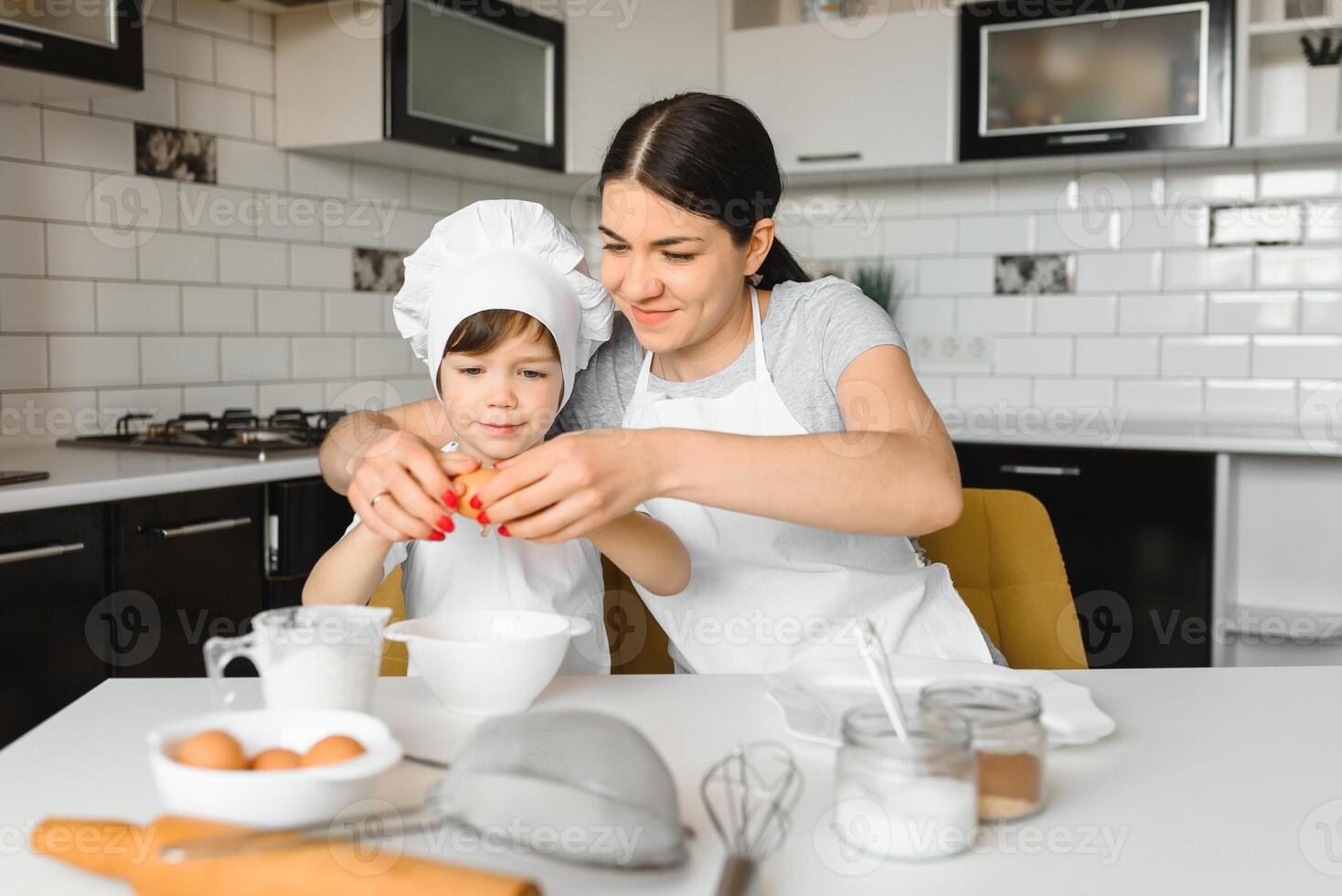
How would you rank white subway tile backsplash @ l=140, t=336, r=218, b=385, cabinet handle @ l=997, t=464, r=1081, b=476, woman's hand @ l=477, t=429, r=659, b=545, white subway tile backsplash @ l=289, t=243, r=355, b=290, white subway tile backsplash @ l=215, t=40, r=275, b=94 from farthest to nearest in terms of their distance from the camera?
white subway tile backsplash @ l=289, t=243, r=355, b=290 → cabinet handle @ l=997, t=464, r=1081, b=476 → white subway tile backsplash @ l=215, t=40, r=275, b=94 → white subway tile backsplash @ l=140, t=336, r=218, b=385 → woman's hand @ l=477, t=429, r=659, b=545

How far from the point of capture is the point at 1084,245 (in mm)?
3557

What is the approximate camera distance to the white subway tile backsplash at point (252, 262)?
2967 mm

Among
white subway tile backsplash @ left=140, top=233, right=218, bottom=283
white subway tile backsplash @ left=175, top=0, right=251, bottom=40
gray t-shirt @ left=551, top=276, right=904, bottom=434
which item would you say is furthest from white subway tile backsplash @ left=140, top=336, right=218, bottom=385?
gray t-shirt @ left=551, top=276, right=904, bottom=434

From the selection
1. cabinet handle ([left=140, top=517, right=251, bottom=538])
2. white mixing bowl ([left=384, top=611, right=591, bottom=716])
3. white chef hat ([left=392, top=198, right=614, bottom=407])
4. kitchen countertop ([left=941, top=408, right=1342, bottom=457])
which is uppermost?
white chef hat ([left=392, top=198, right=614, bottom=407])

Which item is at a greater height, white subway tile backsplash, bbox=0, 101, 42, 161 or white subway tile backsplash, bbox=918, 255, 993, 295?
white subway tile backsplash, bbox=0, 101, 42, 161

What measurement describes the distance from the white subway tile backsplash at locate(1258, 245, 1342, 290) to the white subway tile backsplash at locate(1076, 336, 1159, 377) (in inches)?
13.2

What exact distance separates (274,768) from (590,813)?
192mm

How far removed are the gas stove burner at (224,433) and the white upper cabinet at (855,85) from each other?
1.55m

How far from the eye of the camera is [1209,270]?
11.2 feet

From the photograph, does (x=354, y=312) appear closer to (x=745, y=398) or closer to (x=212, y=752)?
(x=745, y=398)

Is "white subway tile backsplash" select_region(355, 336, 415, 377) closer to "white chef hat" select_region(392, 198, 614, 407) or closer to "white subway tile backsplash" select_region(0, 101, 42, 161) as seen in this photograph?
"white subway tile backsplash" select_region(0, 101, 42, 161)

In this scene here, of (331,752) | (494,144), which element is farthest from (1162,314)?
(331,752)

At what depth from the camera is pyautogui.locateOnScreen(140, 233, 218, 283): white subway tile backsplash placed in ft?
9.11

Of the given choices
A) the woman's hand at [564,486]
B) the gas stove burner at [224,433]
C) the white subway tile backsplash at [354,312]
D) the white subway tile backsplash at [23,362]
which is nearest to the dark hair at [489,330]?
the woman's hand at [564,486]
